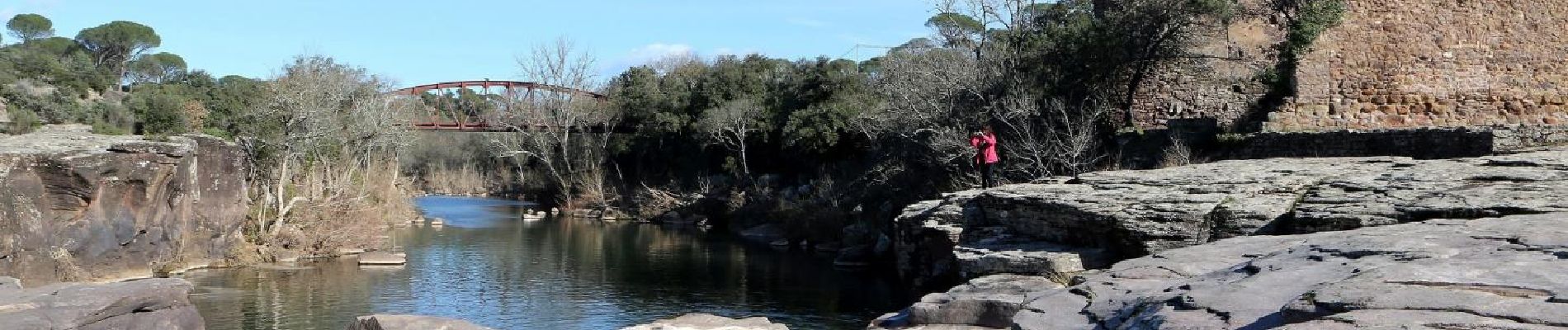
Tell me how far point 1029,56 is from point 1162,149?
658 centimetres

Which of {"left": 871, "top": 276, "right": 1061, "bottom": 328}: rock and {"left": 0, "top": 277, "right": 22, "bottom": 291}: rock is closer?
{"left": 871, "top": 276, "right": 1061, "bottom": 328}: rock

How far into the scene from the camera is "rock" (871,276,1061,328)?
13.0 meters

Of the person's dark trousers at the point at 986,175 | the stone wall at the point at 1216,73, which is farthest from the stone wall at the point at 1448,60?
the person's dark trousers at the point at 986,175

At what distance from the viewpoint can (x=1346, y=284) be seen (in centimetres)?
853

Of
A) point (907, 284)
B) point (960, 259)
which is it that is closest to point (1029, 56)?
point (907, 284)

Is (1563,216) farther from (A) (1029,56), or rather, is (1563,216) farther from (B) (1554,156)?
(A) (1029,56)

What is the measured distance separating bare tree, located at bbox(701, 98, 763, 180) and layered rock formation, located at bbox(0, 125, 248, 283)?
23290 mm

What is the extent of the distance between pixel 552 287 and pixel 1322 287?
68.8 feet

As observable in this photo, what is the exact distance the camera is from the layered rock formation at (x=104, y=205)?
78.9 ft

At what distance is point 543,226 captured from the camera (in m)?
46.1

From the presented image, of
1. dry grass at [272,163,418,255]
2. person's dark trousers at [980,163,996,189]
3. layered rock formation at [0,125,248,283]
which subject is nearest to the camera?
person's dark trousers at [980,163,996,189]

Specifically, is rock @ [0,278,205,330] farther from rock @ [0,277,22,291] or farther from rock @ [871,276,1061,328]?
rock @ [871,276,1061,328]

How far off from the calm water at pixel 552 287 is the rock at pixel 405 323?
6.99 meters

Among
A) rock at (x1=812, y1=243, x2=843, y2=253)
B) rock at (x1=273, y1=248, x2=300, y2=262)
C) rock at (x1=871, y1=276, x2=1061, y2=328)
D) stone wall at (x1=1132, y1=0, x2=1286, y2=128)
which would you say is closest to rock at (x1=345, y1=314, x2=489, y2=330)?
rock at (x1=871, y1=276, x2=1061, y2=328)
